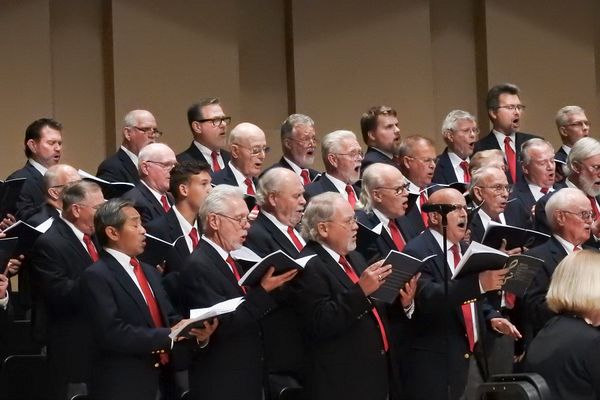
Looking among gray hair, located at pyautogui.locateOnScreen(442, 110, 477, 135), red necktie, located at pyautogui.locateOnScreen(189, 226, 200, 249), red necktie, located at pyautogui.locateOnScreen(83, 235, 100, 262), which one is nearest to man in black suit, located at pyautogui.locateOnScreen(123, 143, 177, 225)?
red necktie, located at pyautogui.locateOnScreen(189, 226, 200, 249)

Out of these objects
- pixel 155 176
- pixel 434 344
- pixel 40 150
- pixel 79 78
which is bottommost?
pixel 434 344

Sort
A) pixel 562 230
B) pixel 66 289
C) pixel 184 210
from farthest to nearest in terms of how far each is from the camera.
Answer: pixel 562 230 → pixel 184 210 → pixel 66 289

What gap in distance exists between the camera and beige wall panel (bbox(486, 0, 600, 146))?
1127 centimetres

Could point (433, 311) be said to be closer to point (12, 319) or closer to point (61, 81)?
point (12, 319)

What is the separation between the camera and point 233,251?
6336mm

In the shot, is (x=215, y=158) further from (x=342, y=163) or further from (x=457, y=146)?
(x=457, y=146)

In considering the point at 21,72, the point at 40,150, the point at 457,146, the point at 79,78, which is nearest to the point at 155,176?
the point at 40,150

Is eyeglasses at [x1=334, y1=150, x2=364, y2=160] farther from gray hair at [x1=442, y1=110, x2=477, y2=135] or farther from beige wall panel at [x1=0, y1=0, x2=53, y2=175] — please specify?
beige wall panel at [x1=0, y1=0, x2=53, y2=175]

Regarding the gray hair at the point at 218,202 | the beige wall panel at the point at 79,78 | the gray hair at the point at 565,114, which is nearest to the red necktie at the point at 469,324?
the gray hair at the point at 218,202

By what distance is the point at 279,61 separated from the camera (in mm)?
11219

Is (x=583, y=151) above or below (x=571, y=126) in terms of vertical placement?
below

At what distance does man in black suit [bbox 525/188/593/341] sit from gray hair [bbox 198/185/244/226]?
1.68 metres

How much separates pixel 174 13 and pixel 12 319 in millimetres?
3693

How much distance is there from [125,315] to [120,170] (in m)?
2.54
